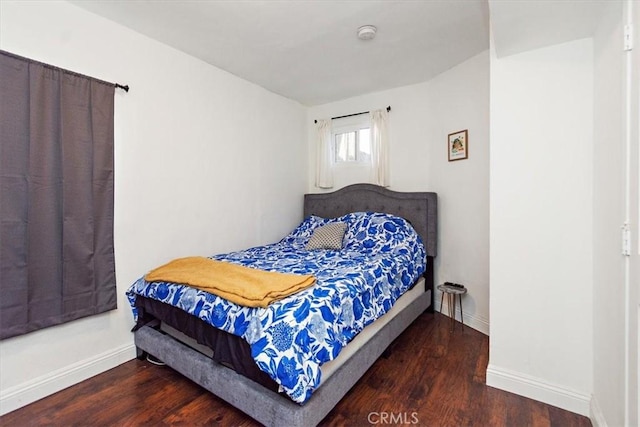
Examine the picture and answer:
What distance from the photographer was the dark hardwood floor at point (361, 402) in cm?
169

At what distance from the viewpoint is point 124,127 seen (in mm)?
2363

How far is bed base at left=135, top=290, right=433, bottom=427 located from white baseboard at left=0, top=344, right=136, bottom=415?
17 centimetres

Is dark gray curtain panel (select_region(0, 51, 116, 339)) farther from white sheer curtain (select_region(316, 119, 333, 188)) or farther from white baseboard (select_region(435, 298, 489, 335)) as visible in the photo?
white baseboard (select_region(435, 298, 489, 335))

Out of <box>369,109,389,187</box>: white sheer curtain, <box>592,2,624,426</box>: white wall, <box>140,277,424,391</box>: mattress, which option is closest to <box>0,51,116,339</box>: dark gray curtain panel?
<box>140,277,424,391</box>: mattress

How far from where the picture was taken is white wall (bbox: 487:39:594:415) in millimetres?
1720

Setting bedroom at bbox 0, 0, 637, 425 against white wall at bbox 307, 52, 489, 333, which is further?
white wall at bbox 307, 52, 489, 333

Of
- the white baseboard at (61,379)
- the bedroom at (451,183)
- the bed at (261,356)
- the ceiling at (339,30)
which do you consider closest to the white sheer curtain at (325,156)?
the bedroom at (451,183)

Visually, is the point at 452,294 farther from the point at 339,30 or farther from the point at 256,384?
the point at 339,30

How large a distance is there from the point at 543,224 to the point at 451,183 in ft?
4.72

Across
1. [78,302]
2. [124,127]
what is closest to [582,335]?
[78,302]

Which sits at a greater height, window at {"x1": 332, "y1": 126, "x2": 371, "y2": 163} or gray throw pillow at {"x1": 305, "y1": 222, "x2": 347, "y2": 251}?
window at {"x1": 332, "y1": 126, "x2": 371, "y2": 163}

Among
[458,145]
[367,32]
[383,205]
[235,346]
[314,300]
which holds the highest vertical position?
[367,32]

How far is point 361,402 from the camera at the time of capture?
6.06ft

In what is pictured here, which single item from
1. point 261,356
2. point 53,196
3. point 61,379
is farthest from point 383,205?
point 61,379
